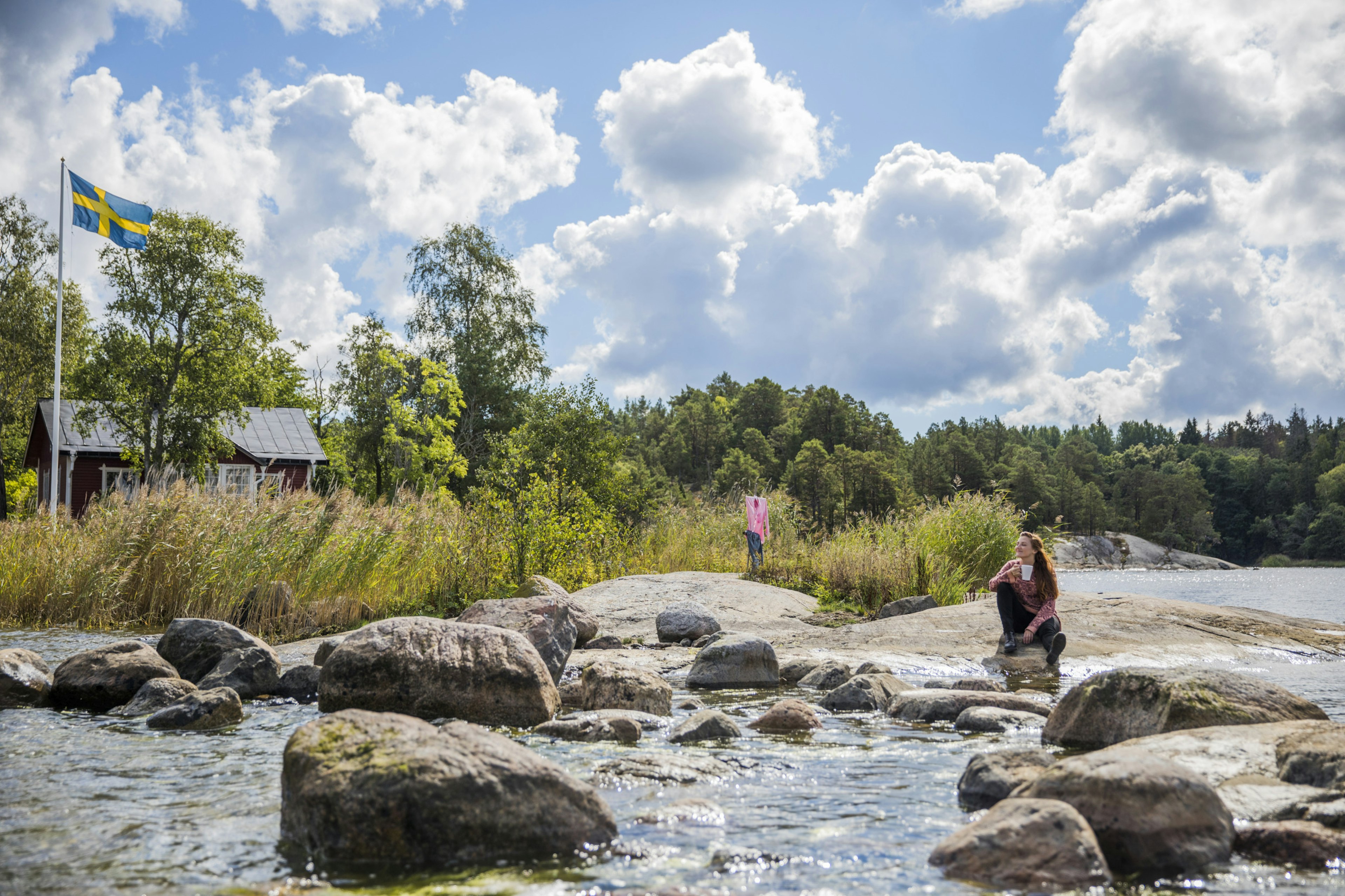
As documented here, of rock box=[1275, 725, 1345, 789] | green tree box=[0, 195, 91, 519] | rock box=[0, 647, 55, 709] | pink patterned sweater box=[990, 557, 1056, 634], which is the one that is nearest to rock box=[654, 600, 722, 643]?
pink patterned sweater box=[990, 557, 1056, 634]

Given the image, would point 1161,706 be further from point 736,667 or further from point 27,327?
point 27,327

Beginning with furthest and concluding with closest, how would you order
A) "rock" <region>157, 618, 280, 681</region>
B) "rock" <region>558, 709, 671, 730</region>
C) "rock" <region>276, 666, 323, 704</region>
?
1. "rock" <region>157, 618, 280, 681</region>
2. "rock" <region>276, 666, 323, 704</region>
3. "rock" <region>558, 709, 671, 730</region>

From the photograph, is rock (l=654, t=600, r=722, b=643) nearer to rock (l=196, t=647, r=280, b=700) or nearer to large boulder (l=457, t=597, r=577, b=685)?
large boulder (l=457, t=597, r=577, b=685)

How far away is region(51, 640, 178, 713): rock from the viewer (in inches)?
285

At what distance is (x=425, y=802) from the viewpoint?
3734mm

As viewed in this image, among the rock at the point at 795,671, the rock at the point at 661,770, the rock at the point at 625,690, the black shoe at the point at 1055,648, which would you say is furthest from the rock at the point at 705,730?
the black shoe at the point at 1055,648

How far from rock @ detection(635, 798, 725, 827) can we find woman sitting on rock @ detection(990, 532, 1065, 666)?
264 inches

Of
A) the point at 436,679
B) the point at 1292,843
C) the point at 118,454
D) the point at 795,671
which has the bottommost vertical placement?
the point at 795,671

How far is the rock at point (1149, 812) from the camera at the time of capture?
145 inches

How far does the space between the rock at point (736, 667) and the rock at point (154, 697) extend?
447cm

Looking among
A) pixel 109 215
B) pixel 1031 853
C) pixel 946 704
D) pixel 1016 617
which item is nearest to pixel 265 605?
pixel 946 704

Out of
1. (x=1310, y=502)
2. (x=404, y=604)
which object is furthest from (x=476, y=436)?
(x=1310, y=502)

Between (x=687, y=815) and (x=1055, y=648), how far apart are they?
6914mm

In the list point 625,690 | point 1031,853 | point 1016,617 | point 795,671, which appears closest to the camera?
point 1031,853
